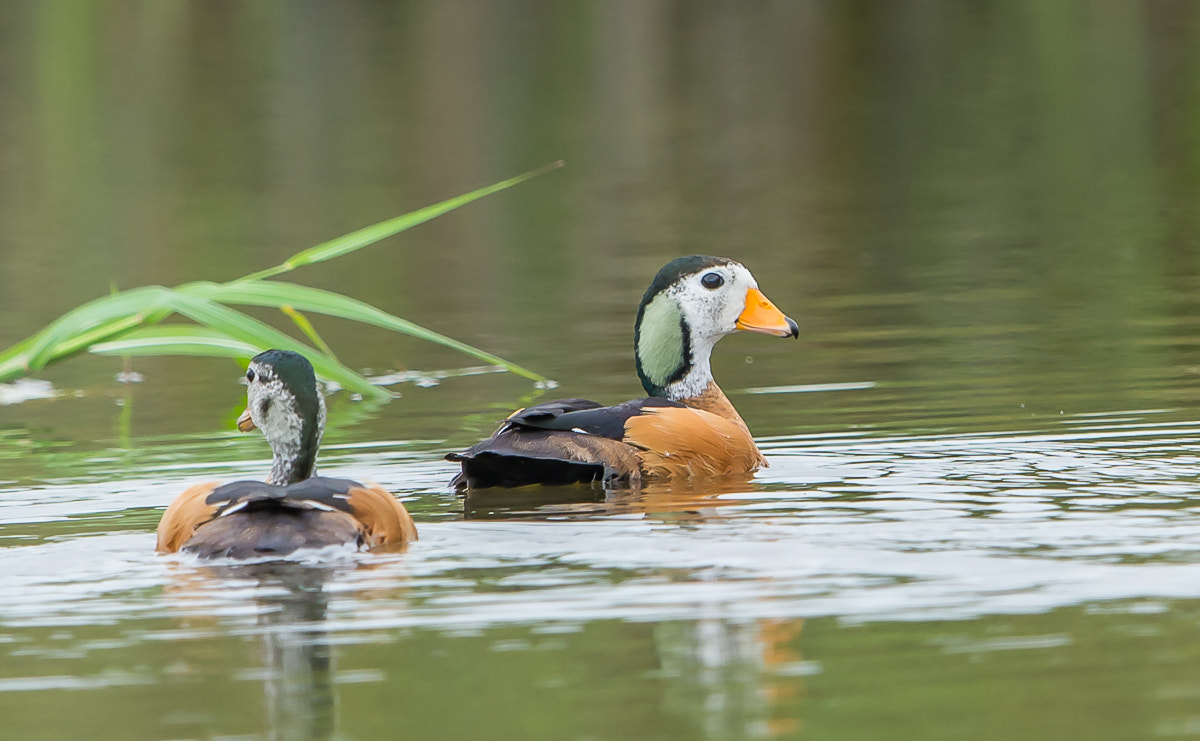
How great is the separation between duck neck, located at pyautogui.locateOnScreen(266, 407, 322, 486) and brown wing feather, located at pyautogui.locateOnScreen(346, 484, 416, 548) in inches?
21.0

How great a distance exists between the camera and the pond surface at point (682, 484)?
593cm

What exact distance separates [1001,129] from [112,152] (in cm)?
1430

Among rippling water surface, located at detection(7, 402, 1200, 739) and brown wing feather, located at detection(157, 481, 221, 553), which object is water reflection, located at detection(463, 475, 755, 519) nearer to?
rippling water surface, located at detection(7, 402, 1200, 739)

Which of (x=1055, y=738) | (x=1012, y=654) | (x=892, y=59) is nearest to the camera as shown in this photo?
(x=1055, y=738)

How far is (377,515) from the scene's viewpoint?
315 inches

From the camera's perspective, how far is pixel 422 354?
50.0 feet

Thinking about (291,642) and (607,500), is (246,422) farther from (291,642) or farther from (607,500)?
(291,642)

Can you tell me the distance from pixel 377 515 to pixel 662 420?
233 centimetres

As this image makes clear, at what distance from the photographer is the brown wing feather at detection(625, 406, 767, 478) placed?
9.88 m

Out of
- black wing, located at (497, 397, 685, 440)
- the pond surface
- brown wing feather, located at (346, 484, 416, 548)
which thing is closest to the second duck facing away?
black wing, located at (497, 397, 685, 440)

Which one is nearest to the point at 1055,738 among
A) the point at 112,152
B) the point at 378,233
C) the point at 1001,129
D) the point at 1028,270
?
the point at 378,233

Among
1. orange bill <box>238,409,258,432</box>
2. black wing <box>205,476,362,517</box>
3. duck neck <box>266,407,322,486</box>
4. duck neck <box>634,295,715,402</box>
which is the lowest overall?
black wing <box>205,476,362,517</box>

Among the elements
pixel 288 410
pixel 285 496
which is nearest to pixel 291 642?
pixel 285 496

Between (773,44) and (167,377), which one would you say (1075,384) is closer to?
(167,377)
